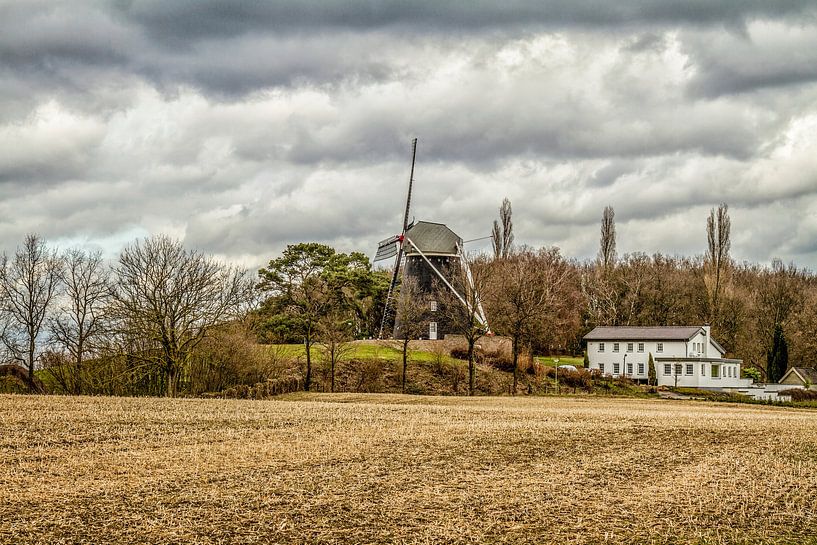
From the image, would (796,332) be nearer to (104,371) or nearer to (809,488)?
(104,371)

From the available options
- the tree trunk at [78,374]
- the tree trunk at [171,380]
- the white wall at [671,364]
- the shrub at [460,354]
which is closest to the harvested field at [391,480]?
the tree trunk at [171,380]

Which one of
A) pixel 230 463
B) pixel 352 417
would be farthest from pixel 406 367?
pixel 230 463

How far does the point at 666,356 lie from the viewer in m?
83.3

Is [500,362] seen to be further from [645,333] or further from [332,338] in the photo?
[645,333]

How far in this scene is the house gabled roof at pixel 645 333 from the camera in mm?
83250

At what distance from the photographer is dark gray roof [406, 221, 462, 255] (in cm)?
7319

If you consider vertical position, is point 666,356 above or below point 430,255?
below

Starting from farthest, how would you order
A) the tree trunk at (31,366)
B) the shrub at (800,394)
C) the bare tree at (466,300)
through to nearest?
1. the shrub at (800,394)
2. the bare tree at (466,300)
3. the tree trunk at (31,366)

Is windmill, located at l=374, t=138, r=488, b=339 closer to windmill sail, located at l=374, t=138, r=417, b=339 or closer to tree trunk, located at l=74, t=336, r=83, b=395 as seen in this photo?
windmill sail, located at l=374, t=138, r=417, b=339

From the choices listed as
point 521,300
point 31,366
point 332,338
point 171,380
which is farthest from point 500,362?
point 31,366

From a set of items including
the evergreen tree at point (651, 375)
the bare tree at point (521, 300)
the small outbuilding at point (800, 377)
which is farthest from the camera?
the small outbuilding at point (800, 377)

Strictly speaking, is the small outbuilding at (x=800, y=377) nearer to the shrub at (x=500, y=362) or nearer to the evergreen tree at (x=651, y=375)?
the evergreen tree at (x=651, y=375)

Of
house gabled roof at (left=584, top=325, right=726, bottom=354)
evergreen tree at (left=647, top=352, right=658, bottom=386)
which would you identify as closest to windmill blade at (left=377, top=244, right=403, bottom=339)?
house gabled roof at (left=584, top=325, right=726, bottom=354)

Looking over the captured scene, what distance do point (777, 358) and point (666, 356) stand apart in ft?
40.6
